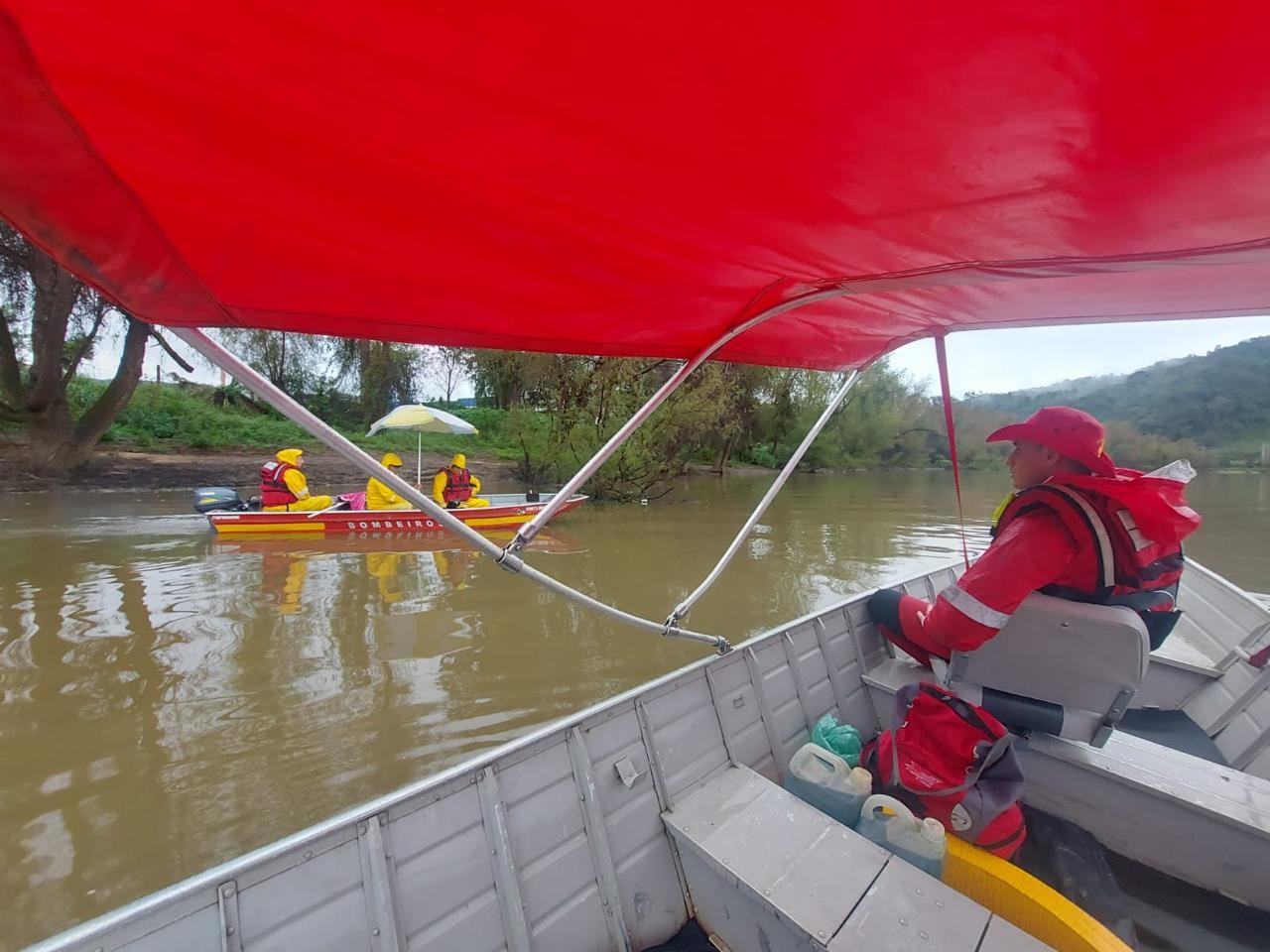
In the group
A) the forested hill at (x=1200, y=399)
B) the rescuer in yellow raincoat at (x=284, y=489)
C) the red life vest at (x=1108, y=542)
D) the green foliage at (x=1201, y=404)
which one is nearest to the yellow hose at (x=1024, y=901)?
the red life vest at (x=1108, y=542)

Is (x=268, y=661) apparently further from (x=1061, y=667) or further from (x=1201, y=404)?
(x=1201, y=404)

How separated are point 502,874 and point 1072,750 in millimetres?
2115

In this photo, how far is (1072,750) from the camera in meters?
2.15

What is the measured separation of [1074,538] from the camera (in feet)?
6.45

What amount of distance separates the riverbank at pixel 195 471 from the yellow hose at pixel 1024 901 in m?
16.1

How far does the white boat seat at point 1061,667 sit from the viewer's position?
6.32 feet

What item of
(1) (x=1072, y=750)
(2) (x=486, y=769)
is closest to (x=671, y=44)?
(2) (x=486, y=769)

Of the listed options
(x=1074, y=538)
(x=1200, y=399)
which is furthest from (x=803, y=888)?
(x=1200, y=399)

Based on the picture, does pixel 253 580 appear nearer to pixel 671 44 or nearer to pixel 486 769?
pixel 486 769

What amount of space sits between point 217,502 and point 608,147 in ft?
35.8

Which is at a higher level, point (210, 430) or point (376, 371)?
point (376, 371)

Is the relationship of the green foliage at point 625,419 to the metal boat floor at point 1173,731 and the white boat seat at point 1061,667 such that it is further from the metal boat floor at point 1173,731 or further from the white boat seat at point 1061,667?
the metal boat floor at point 1173,731

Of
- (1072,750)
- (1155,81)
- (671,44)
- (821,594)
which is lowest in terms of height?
(821,594)

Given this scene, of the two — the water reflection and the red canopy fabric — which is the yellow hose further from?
the water reflection
